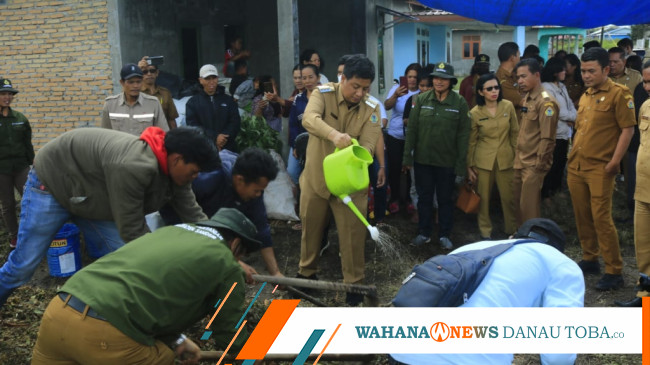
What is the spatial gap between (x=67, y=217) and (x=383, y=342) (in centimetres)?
226

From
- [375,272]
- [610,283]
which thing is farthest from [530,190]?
[375,272]

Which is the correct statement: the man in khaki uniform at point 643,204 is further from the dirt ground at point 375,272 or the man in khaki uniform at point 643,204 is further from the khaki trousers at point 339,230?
the khaki trousers at point 339,230

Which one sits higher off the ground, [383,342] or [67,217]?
[67,217]

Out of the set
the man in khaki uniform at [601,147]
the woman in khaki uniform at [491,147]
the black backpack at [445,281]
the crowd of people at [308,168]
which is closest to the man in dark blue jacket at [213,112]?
the crowd of people at [308,168]

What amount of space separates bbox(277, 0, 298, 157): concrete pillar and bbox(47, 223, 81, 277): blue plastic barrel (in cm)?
314

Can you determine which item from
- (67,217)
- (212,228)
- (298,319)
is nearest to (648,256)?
(298,319)

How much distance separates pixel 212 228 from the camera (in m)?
2.62

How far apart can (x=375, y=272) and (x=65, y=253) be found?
9.73 ft

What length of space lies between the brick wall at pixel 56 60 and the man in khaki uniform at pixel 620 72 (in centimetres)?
677

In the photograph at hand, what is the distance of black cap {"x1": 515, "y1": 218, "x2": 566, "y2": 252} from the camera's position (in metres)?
2.98

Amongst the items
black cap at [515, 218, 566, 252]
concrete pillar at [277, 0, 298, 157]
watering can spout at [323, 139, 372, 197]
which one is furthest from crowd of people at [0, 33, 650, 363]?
black cap at [515, 218, 566, 252]

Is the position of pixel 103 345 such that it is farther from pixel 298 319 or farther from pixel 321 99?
pixel 321 99

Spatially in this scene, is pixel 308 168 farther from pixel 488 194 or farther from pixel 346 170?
pixel 488 194

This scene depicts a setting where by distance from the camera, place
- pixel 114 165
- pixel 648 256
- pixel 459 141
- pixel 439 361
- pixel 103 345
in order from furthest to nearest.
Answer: pixel 459 141 < pixel 648 256 < pixel 114 165 < pixel 439 361 < pixel 103 345
